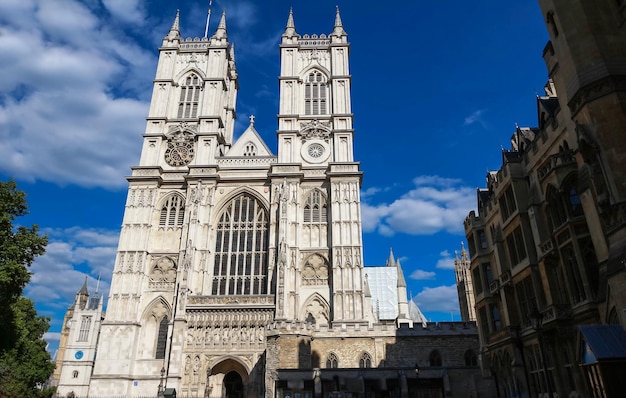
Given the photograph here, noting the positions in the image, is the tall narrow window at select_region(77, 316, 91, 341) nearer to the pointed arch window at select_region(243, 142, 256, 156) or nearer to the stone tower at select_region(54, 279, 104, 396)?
the stone tower at select_region(54, 279, 104, 396)

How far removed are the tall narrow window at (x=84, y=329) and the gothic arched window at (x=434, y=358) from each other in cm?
4691

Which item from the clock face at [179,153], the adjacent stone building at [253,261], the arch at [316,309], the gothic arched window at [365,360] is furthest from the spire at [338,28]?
the gothic arched window at [365,360]

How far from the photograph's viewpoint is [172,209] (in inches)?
1516

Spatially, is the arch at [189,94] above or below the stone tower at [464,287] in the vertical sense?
above

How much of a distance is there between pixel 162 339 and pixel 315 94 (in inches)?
990

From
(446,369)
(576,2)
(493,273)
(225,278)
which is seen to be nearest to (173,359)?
(225,278)

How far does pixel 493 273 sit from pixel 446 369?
5.22 m

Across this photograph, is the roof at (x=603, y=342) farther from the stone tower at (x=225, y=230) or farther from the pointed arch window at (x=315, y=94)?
the pointed arch window at (x=315, y=94)

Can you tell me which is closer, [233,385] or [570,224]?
[570,224]

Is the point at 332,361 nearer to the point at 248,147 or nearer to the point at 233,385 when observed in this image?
the point at 233,385

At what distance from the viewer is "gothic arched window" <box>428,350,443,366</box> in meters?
27.0

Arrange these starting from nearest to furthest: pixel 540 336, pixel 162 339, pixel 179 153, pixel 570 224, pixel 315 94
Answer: pixel 570 224 < pixel 540 336 < pixel 162 339 < pixel 179 153 < pixel 315 94

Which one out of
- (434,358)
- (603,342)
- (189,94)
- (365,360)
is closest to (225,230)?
(189,94)

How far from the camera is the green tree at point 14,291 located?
2152 centimetres
